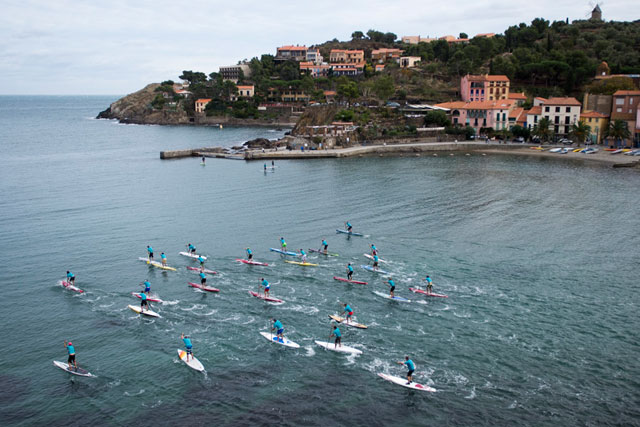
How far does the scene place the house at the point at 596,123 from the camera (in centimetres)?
11600

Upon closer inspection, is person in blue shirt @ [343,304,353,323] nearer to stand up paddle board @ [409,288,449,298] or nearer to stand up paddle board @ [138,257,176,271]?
stand up paddle board @ [409,288,449,298]

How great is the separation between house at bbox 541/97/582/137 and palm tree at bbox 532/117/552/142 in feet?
5.65

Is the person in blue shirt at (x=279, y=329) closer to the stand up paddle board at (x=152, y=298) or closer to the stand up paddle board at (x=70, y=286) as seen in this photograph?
the stand up paddle board at (x=152, y=298)

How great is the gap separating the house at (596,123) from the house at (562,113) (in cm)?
191

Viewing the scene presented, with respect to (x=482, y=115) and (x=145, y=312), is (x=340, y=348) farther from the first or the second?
(x=482, y=115)

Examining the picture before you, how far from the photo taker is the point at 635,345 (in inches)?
1304

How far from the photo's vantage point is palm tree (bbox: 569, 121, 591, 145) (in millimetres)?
113375

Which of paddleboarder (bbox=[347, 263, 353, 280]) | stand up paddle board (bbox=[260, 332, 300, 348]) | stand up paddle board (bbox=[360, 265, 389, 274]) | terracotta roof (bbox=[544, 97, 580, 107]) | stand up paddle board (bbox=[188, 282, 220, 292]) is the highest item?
terracotta roof (bbox=[544, 97, 580, 107])

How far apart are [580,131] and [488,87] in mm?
37931

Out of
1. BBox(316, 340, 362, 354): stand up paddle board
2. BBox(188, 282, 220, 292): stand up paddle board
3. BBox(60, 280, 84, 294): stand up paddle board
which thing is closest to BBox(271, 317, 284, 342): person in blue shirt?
BBox(316, 340, 362, 354): stand up paddle board

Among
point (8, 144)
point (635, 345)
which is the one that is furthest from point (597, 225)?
point (8, 144)

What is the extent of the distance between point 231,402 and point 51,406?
9.92 meters

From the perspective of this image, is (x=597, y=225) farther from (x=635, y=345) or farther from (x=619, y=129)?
(x=619, y=129)

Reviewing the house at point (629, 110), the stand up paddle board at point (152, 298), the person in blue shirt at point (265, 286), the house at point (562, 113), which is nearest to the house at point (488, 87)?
the house at point (562, 113)
